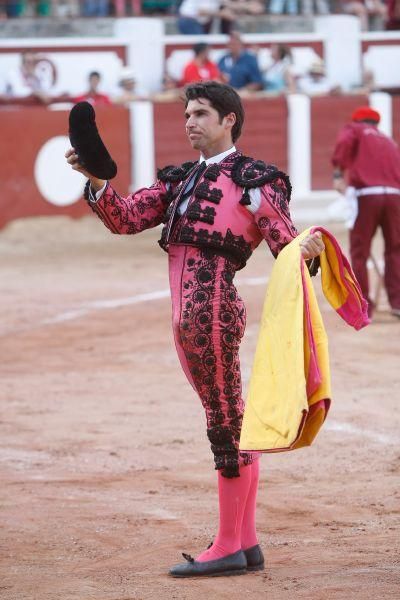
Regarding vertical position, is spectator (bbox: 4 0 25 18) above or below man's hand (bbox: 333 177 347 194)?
above

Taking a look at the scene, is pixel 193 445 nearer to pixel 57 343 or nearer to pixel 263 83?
pixel 57 343

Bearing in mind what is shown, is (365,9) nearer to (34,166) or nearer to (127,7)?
(127,7)

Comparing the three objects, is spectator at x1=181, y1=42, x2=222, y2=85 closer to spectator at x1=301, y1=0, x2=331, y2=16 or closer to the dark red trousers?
spectator at x1=301, y1=0, x2=331, y2=16

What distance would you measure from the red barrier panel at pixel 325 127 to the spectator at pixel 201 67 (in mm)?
1327

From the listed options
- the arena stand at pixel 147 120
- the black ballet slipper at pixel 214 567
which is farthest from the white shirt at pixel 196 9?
the black ballet slipper at pixel 214 567

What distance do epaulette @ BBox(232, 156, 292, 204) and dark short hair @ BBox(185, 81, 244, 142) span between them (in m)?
0.13

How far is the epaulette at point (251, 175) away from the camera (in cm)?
400

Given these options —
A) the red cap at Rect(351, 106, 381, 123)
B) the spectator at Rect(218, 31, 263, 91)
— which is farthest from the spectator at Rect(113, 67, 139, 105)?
the red cap at Rect(351, 106, 381, 123)

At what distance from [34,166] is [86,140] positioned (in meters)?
10.9

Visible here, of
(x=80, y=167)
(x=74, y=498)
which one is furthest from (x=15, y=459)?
(x=80, y=167)

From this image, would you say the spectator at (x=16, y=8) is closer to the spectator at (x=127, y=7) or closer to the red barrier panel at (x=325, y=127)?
the spectator at (x=127, y=7)

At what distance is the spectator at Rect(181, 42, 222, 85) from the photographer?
15.8 metres

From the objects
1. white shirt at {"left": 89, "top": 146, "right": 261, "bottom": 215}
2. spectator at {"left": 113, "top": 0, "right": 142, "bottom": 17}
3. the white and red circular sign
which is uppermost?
white shirt at {"left": 89, "top": 146, "right": 261, "bottom": 215}

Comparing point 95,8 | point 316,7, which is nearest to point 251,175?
point 95,8
